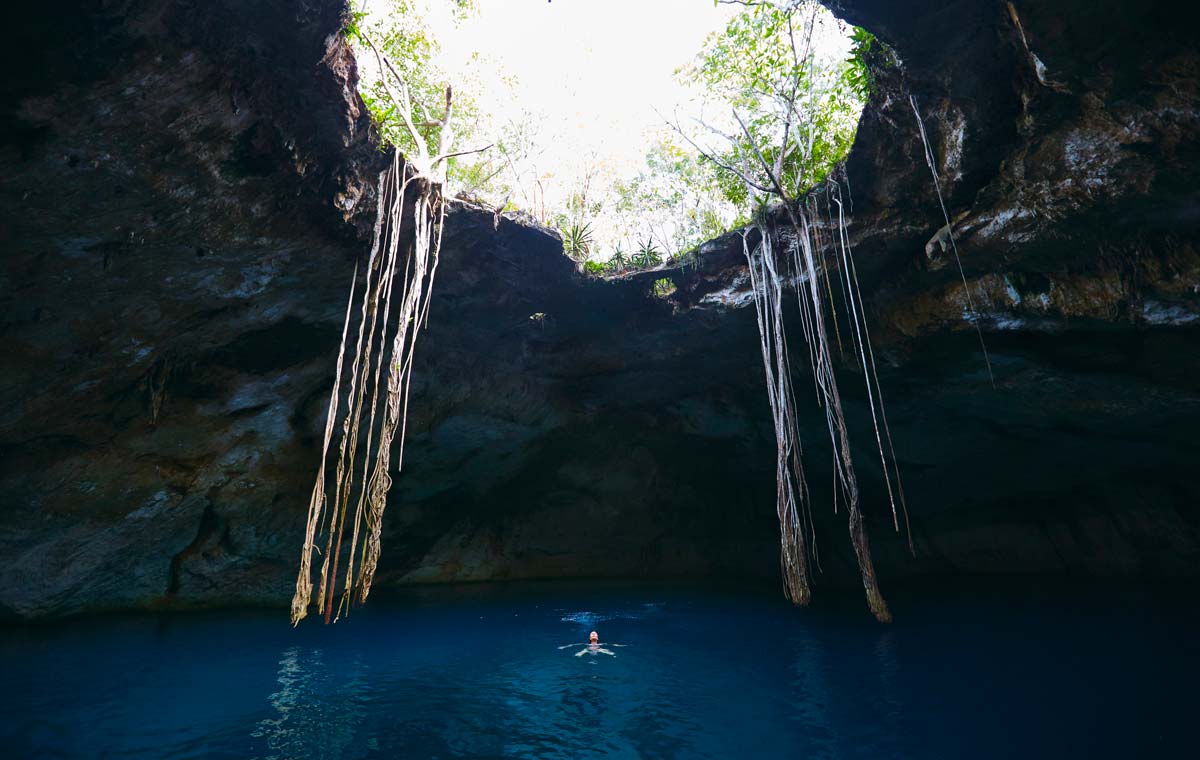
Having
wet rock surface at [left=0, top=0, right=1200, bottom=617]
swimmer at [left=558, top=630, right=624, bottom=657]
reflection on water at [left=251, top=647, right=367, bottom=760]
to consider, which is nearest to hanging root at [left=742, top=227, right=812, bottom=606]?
wet rock surface at [left=0, top=0, right=1200, bottom=617]

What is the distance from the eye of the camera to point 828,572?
1127cm

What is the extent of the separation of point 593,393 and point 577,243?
286 centimetres

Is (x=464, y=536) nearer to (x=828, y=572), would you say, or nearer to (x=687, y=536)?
(x=687, y=536)

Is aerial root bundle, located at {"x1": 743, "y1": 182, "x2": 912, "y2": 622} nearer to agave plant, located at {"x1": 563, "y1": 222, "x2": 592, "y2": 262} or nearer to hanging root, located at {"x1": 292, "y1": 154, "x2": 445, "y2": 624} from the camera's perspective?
agave plant, located at {"x1": 563, "y1": 222, "x2": 592, "y2": 262}

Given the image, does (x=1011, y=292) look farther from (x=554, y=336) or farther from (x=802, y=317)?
(x=554, y=336)

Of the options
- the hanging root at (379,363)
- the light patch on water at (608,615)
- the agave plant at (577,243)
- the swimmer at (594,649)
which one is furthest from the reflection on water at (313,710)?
the agave plant at (577,243)

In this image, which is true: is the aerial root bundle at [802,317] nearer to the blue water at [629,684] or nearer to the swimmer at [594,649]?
the blue water at [629,684]

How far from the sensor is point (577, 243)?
7.72m

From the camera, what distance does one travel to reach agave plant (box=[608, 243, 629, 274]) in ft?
25.7

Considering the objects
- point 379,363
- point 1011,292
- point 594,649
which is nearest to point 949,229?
point 1011,292

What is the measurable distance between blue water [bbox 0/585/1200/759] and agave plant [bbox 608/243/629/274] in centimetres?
524

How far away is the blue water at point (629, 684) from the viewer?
15.1ft

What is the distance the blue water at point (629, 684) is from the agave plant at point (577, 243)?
5.40 meters

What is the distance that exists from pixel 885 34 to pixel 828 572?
9.76 meters
